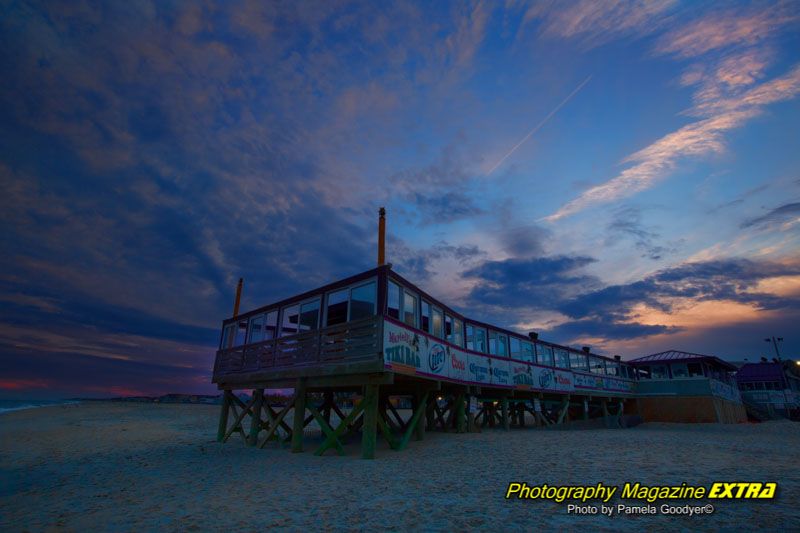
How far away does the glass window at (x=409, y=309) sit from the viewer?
45.6ft

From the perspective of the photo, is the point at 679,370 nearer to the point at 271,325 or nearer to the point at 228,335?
the point at 271,325

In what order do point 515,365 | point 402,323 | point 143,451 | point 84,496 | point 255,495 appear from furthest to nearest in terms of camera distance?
point 515,365 → point 143,451 → point 402,323 → point 84,496 → point 255,495

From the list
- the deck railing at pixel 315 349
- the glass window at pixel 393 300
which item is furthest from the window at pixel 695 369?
the deck railing at pixel 315 349

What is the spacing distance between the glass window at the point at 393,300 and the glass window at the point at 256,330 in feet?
26.3

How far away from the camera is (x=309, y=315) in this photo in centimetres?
1554

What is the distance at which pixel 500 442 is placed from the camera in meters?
14.9

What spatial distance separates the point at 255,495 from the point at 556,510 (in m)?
6.15

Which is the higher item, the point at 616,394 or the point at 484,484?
the point at 616,394

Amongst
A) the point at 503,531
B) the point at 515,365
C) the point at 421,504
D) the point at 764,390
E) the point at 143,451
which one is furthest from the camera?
the point at 764,390

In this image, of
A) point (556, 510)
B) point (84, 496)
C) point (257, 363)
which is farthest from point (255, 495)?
point (257, 363)

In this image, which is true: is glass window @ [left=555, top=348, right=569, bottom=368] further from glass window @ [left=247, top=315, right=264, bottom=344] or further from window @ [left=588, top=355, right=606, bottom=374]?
glass window @ [left=247, top=315, right=264, bottom=344]

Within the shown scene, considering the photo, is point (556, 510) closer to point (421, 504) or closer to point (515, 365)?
point (421, 504)

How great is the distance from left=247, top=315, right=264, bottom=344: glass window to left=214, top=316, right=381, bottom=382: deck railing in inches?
31.3

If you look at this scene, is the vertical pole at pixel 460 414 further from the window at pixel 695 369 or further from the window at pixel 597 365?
the window at pixel 695 369
